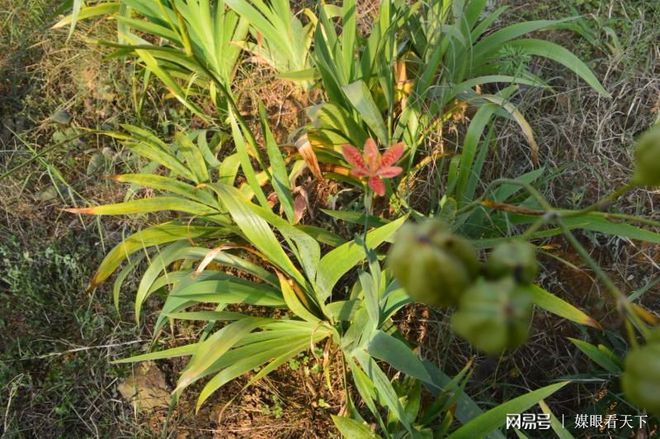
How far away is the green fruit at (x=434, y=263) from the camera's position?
1.93 ft

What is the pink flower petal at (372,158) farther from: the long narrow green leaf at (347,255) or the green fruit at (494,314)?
the green fruit at (494,314)

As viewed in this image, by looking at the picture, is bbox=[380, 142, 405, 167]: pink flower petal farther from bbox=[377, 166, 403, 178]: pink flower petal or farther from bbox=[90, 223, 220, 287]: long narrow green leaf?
bbox=[90, 223, 220, 287]: long narrow green leaf

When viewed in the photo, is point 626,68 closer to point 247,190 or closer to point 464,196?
point 464,196

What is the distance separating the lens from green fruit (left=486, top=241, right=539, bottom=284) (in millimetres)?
596

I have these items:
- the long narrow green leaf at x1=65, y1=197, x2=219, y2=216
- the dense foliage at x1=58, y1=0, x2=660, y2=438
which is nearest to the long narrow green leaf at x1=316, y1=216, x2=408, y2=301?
the dense foliage at x1=58, y1=0, x2=660, y2=438

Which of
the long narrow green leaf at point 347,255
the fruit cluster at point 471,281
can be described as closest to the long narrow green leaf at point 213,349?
the long narrow green leaf at point 347,255

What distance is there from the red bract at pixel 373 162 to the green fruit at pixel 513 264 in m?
0.72

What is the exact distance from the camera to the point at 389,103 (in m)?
1.80

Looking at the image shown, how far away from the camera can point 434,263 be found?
23.1 inches

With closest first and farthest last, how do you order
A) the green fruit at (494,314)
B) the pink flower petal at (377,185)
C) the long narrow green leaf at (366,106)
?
the green fruit at (494,314) → the pink flower petal at (377,185) → the long narrow green leaf at (366,106)

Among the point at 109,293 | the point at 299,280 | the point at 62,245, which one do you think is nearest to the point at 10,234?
the point at 62,245

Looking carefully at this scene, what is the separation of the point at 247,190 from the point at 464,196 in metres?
0.62

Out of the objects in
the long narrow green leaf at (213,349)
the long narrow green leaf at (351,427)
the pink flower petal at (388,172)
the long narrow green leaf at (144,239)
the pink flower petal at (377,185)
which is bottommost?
the long narrow green leaf at (351,427)

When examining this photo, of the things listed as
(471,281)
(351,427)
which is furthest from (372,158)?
(471,281)
